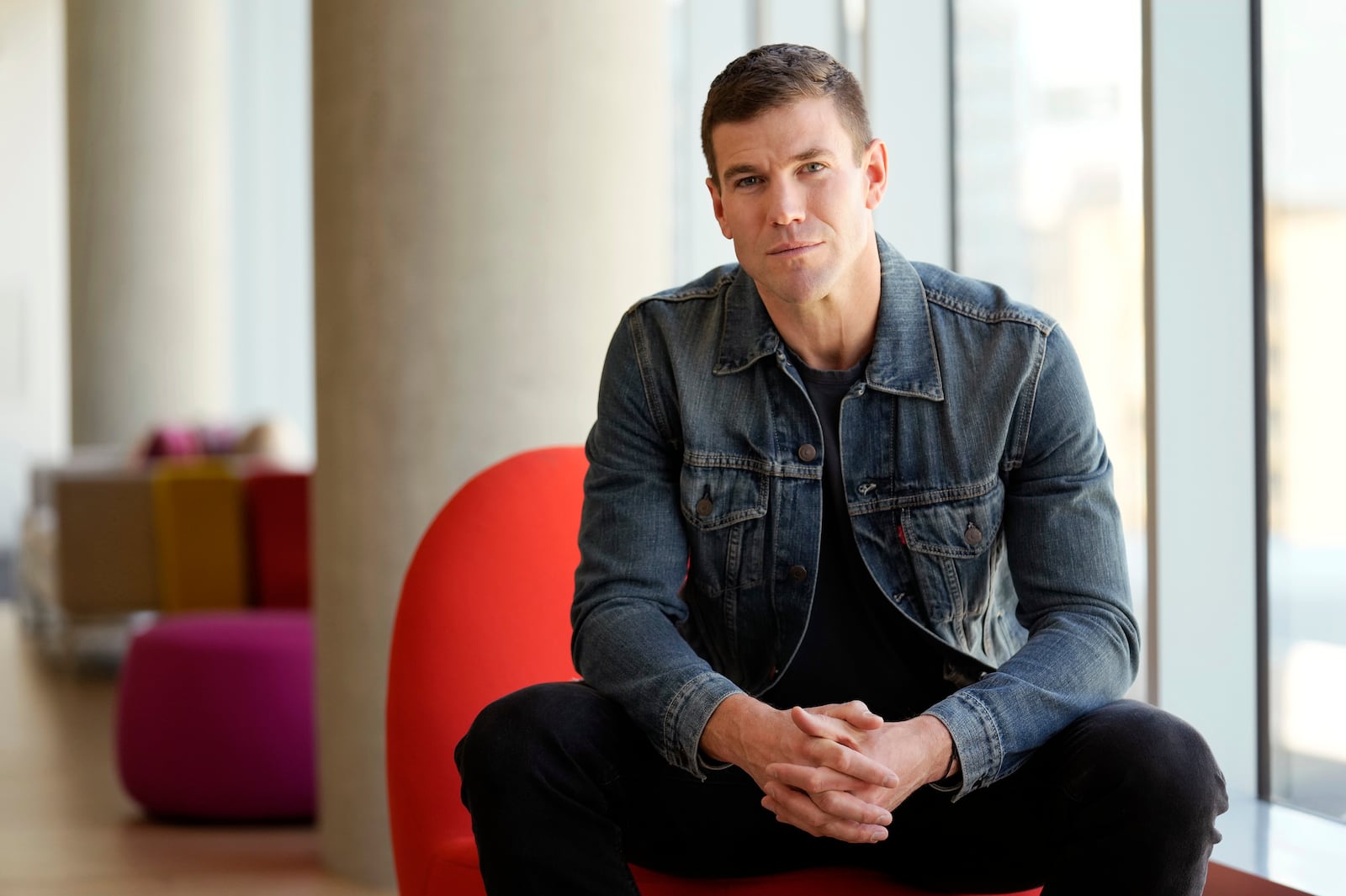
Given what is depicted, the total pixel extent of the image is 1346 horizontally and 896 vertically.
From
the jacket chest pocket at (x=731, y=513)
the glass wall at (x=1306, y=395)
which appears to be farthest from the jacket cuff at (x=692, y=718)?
the glass wall at (x=1306, y=395)

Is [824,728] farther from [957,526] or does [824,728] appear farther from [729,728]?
[957,526]

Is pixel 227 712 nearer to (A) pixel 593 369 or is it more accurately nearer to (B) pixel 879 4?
(A) pixel 593 369

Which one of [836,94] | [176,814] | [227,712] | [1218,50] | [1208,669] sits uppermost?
[1218,50]

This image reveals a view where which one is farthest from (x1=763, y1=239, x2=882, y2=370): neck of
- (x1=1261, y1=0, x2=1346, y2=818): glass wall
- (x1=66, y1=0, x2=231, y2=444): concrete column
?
(x1=66, y1=0, x2=231, y2=444): concrete column

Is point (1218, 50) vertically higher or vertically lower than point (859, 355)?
higher

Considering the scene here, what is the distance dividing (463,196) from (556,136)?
0.23m

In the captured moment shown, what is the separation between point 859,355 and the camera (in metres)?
1.74

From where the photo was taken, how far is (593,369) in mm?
2918

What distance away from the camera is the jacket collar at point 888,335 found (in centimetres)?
166

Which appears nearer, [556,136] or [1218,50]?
[1218,50]

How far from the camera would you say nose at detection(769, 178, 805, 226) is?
1.61 m

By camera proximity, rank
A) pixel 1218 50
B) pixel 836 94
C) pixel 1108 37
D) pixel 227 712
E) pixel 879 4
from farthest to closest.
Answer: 1. pixel 227 712
2. pixel 879 4
3. pixel 1108 37
4. pixel 1218 50
5. pixel 836 94

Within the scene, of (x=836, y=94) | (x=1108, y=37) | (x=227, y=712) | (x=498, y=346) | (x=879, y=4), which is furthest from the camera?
(x=227, y=712)

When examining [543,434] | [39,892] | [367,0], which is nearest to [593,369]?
[543,434]
